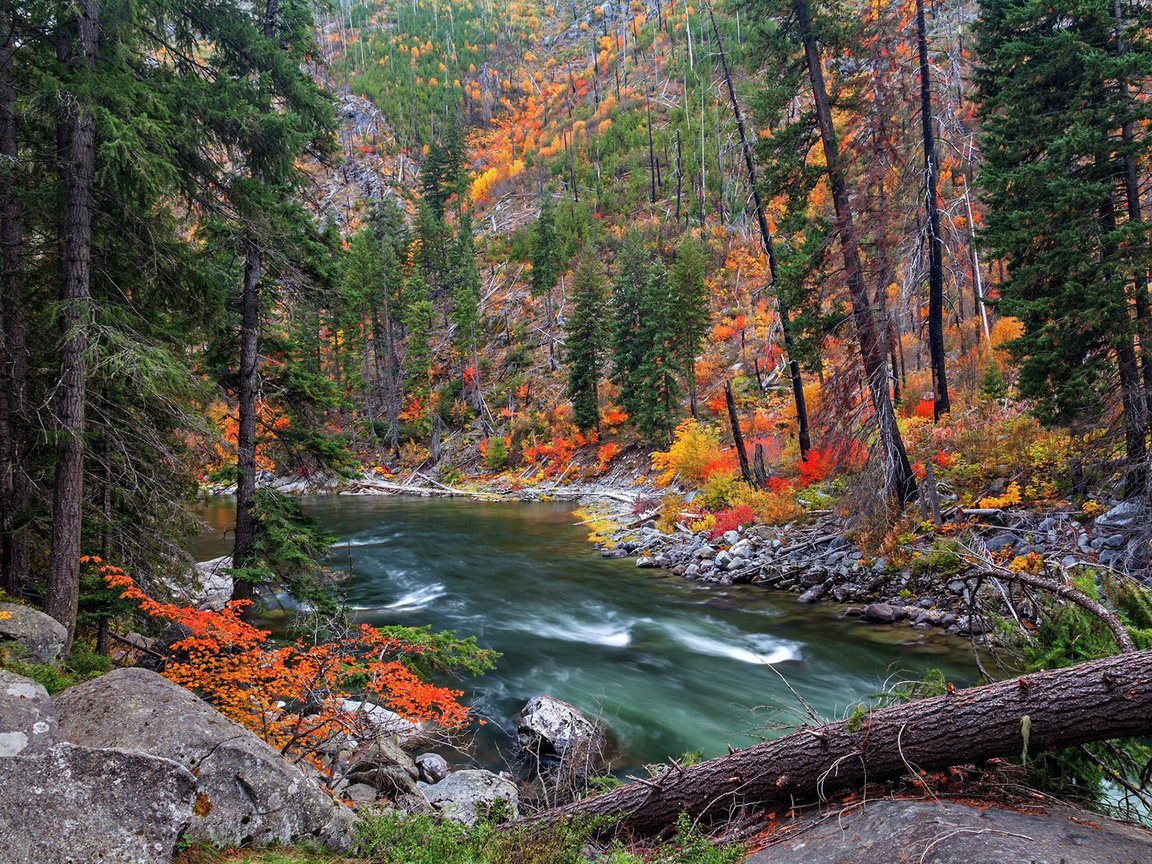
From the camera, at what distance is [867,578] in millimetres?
12547

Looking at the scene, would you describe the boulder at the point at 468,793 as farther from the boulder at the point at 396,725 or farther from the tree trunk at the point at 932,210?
the tree trunk at the point at 932,210

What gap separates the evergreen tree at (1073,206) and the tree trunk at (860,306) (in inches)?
90.8

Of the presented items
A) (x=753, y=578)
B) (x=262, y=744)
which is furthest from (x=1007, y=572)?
(x=753, y=578)

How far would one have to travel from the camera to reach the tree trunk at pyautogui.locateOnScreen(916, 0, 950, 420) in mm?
13359

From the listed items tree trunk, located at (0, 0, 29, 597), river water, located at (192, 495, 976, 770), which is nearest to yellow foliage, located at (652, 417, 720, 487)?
river water, located at (192, 495, 976, 770)

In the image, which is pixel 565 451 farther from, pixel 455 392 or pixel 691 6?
pixel 691 6

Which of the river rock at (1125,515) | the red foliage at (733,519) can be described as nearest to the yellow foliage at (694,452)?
the red foliage at (733,519)

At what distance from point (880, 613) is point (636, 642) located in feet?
15.7

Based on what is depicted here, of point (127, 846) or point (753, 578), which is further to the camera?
point (753, 578)

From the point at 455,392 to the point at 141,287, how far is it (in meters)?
39.7

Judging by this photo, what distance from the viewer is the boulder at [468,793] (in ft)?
19.0

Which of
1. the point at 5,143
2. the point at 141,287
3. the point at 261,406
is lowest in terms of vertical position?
the point at 261,406

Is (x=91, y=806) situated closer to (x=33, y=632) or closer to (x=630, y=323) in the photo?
(x=33, y=632)

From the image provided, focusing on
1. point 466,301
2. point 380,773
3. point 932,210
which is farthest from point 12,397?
point 466,301
